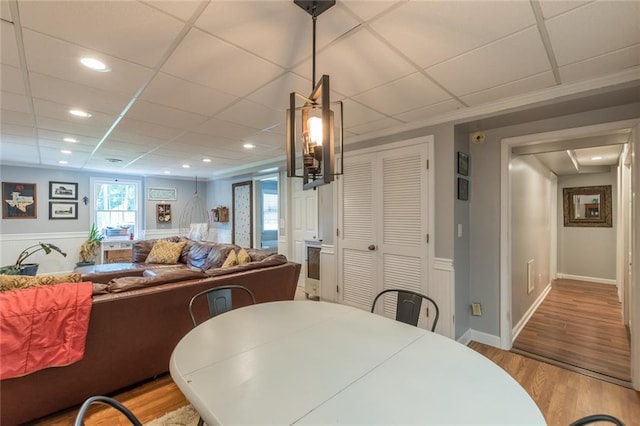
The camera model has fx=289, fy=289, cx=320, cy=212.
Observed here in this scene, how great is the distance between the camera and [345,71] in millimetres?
1987

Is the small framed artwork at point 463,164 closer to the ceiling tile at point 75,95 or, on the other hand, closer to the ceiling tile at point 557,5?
the ceiling tile at point 557,5

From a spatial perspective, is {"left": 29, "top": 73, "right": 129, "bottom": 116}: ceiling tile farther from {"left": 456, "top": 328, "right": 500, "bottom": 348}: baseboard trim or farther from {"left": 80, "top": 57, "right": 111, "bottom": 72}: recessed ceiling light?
{"left": 456, "top": 328, "right": 500, "bottom": 348}: baseboard trim

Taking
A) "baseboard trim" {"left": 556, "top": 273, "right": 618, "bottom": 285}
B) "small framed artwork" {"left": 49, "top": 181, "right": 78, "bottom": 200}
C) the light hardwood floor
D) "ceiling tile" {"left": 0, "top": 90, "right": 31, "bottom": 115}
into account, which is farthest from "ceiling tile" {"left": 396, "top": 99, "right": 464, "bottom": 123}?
"small framed artwork" {"left": 49, "top": 181, "right": 78, "bottom": 200}

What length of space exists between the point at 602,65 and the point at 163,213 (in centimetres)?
798

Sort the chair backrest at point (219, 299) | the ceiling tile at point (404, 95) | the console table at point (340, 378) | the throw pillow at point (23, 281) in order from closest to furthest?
the console table at point (340, 378), the throw pillow at point (23, 281), the chair backrest at point (219, 299), the ceiling tile at point (404, 95)

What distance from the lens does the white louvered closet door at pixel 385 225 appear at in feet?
10.1

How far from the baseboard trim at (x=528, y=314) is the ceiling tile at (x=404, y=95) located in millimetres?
2568

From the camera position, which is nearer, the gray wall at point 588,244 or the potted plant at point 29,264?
the potted plant at point 29,264

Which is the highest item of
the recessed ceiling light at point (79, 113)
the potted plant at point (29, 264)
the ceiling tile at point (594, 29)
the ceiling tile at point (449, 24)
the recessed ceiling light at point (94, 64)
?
the recessed ceiling light at point (79, 113)

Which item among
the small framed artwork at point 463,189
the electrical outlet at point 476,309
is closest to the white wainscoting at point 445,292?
the electrical outlet at point 476,309

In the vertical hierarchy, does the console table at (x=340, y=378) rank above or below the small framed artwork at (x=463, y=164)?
below

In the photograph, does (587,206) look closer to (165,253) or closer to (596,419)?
(596,419)

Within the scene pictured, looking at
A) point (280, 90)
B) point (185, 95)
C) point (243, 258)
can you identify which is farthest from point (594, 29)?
point (243, 258)

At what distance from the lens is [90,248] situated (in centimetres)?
619
